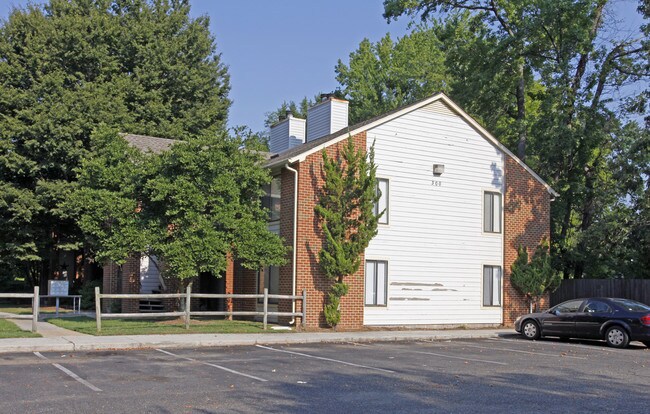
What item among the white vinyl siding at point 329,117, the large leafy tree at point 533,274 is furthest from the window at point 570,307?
the white vinyl siding at point 329,117

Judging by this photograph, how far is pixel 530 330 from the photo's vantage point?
71.3 feet

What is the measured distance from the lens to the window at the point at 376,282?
23.2m

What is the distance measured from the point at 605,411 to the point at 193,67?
1454 inches

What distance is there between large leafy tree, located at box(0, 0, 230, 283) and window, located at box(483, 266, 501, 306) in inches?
666

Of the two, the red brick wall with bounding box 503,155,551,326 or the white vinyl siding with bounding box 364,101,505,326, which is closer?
the white vinyl siding with bounding box 364,101,505,326

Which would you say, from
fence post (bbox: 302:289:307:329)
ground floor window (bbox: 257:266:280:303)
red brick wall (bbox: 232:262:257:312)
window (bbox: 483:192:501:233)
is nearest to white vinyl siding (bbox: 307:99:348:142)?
window (bbox: 483:192:501:233)

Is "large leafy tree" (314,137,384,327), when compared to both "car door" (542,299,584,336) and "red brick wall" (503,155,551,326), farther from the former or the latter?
"red brick wall" (503,155,551,326)

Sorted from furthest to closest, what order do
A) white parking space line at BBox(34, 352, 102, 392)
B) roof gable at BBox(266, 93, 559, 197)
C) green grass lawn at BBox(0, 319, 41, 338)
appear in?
roof gable at BBox(266, 93, 559, 197)
green grass lawn at BBox(0, 319, 41, 338)
white parking space line at BBox(34, 352, 102, 392)

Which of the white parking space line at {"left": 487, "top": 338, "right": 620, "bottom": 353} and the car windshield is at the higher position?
the car windshield

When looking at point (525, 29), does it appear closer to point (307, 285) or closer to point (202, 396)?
point (307, 285)

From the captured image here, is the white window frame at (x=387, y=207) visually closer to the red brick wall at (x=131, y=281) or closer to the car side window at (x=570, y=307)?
the car side window at (x=570, y=307)

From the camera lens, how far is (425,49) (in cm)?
5622

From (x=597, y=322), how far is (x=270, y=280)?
33.7ft

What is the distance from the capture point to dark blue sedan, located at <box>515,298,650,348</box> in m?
19.1
